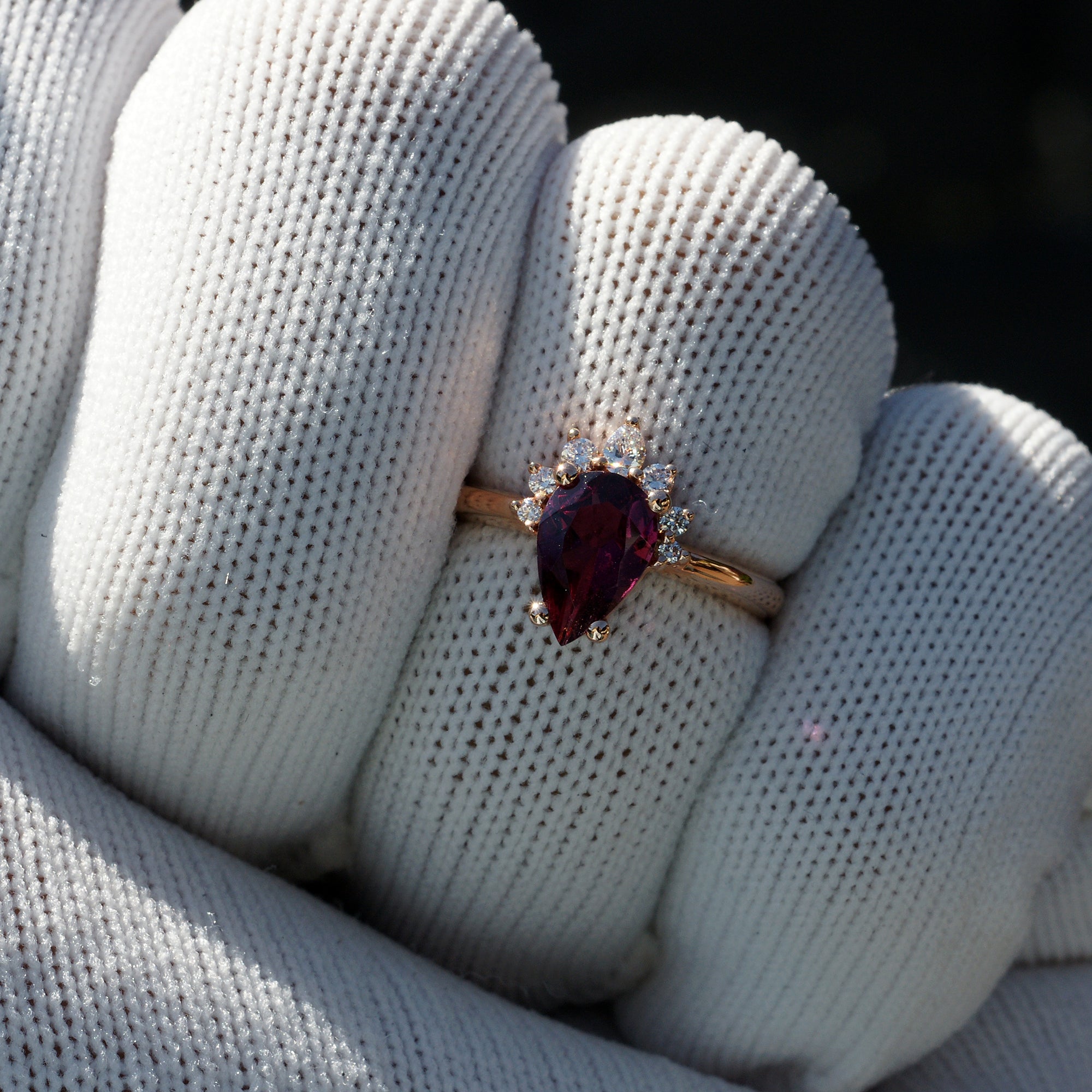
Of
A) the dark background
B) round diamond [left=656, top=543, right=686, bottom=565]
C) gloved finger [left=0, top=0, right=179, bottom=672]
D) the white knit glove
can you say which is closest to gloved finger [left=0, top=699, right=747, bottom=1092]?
the white knit glove

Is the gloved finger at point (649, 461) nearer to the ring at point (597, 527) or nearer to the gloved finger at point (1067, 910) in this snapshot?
the ring at point (597, 527)

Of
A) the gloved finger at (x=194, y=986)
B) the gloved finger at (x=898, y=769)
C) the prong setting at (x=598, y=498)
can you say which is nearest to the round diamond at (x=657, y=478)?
the prong setting at (x=598, y=498)

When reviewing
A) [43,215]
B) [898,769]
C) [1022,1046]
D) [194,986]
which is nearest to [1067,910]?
[1022,1046]

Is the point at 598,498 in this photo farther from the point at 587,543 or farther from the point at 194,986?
the point at 194,986

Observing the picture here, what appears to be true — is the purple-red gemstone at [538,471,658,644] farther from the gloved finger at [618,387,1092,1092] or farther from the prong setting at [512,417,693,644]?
the gloved finger at [618,387,1092,1092]

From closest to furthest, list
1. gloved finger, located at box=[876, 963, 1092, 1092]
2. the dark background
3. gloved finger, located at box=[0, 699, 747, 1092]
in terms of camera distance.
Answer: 1. gloved finger, located at box=[0, 699, 747, 1092]
2. gloved finger, located at box=[876, 963, 1092, 1092]
3. the dark background

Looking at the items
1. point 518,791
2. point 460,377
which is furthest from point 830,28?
point 518,791

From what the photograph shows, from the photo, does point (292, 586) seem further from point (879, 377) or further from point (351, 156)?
point (879, 377)
